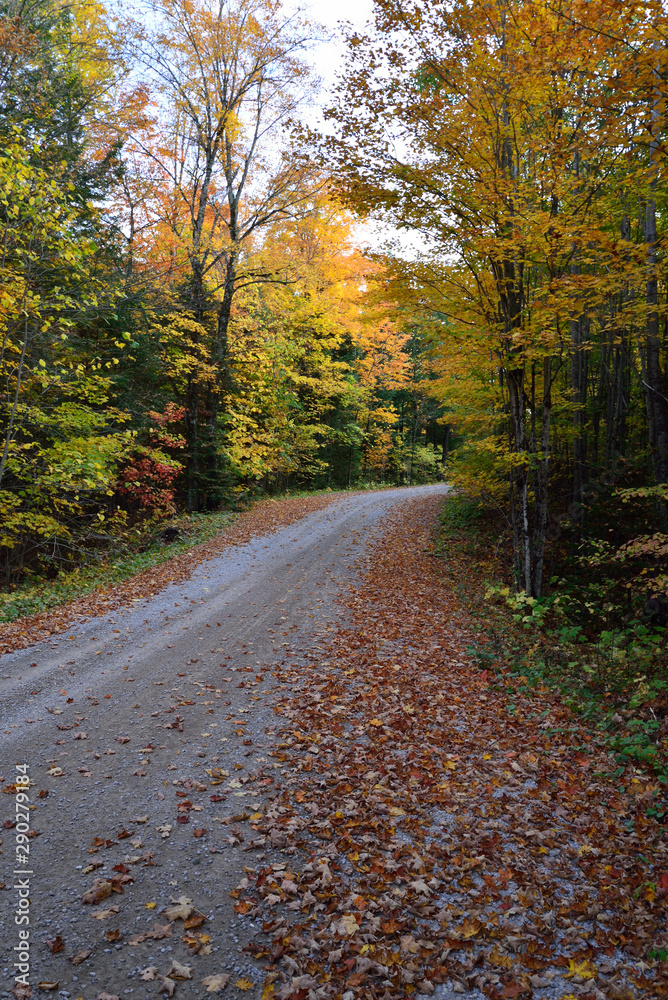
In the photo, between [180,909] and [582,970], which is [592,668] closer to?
[582,970]

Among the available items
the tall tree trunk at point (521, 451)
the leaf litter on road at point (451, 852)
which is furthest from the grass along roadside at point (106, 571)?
the tall tree trunk at point (521, 451)

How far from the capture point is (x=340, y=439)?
28.1m

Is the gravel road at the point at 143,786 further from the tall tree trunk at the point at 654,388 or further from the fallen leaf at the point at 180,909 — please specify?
the tall tree trunk at the point at 654,388

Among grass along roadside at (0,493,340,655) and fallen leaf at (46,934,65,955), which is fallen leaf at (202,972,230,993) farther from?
grass along roadside at (0,493,340,655)

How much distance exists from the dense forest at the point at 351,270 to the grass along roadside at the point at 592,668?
0.58 meters

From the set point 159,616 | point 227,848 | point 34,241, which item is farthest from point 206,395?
point 227,848

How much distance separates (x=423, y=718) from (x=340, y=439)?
75.1 feet

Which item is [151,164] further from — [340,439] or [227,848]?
[227,848]

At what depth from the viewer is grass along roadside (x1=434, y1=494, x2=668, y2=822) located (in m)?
5.15

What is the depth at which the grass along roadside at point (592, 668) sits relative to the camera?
5.15m

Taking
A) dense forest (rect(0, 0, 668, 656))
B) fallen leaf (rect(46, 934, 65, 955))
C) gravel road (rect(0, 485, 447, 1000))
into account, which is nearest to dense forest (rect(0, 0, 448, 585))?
dense forest (rect(0, 0, 668, 656))

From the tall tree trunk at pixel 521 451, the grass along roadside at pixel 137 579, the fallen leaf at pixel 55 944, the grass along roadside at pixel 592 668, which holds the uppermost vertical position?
the tall tree trunk at pixel 521 451

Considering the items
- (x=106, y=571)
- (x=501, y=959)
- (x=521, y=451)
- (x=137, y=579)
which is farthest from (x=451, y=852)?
(x=106, y=571)

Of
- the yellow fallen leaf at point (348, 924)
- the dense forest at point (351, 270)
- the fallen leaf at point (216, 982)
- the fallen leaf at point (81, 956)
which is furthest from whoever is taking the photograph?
the dense forest at point (351, 270)
